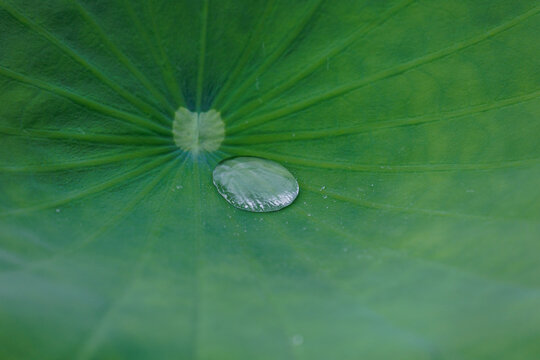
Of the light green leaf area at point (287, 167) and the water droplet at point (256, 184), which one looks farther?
the water droplet at point (256, 184)

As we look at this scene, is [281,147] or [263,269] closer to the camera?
[263,269]

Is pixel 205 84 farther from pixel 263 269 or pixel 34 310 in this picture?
pixel 34 310

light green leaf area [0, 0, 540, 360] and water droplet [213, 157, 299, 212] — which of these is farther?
water droplet [213, 157, 299, 212]

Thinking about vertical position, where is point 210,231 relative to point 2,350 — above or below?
above

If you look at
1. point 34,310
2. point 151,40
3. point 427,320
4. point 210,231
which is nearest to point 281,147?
point 210,231
